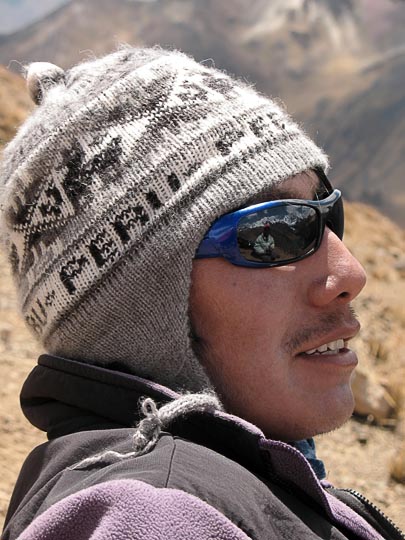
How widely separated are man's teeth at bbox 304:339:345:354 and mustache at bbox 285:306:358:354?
1.5 inches

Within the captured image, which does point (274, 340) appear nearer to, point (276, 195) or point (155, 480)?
point (276, 195)

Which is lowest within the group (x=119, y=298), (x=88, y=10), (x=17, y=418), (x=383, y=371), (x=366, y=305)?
(x=88, y=10)

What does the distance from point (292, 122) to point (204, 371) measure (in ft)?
2.27

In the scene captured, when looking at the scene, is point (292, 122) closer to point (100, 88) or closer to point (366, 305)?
point (100, 88)

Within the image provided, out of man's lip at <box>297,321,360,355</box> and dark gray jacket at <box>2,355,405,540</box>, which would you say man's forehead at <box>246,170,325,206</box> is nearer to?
man's lip at <box>297,321,360,355</box>

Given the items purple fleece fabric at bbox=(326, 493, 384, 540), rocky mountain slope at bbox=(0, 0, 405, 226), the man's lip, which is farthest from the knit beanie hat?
rocky mountain slope at bbox=(0, 0, 405, 226)

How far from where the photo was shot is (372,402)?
517cm

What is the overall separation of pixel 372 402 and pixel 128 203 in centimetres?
393

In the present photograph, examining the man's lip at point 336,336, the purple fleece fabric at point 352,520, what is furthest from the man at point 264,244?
the purple fleece fabric at point 352,520

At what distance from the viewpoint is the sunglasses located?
165 cm

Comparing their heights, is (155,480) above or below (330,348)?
above

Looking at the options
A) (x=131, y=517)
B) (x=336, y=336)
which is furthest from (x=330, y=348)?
(x=131, y=517)

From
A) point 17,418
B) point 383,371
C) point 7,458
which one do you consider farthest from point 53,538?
point 383,371

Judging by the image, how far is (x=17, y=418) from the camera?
13.4 feet
